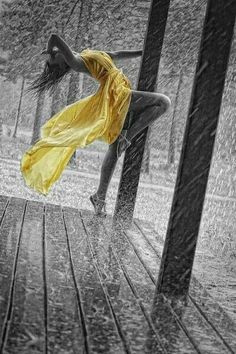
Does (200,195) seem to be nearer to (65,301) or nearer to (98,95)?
(65,301)

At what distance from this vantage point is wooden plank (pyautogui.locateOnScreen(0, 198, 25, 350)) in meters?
2.51

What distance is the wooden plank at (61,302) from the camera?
229 centimetres

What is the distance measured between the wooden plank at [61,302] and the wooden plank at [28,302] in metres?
0.04

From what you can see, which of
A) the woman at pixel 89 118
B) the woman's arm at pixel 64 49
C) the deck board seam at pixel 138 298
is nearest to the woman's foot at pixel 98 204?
the woman at pixel 89 118

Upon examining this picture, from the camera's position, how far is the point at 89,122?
517 cm

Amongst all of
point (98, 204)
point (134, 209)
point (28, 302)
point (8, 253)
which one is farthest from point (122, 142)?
point (134, 209)

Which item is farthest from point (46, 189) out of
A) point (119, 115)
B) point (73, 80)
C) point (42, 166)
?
point (73, 80)

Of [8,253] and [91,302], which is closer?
[91,302]

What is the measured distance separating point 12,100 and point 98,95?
101 feet

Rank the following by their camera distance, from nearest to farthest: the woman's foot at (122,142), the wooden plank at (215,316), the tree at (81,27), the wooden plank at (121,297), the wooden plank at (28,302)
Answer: the wooden plank at (28,302) < the wooden plank at (121,297) < the wooden plank at (215,316) < the woman's foot at (122,142) < the tree at (81,27)

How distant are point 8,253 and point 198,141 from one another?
119 centimetres

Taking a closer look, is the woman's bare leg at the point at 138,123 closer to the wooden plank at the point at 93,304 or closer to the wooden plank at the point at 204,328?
the wooden plank at the point at 93,304

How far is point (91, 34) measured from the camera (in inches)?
676

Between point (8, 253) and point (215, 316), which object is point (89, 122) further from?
point (215, 316)
